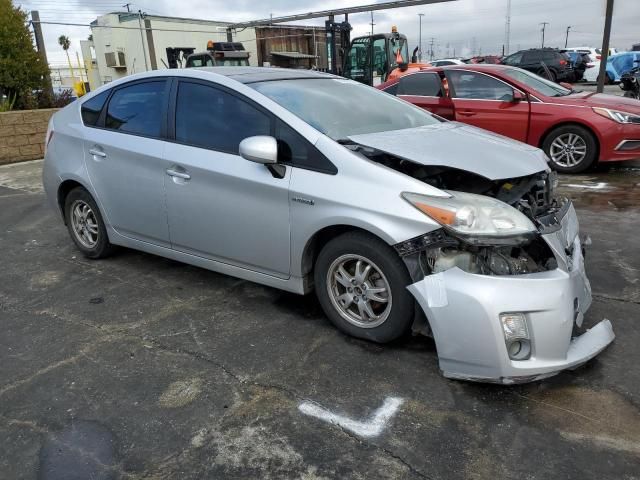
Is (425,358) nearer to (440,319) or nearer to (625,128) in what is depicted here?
(440,319)

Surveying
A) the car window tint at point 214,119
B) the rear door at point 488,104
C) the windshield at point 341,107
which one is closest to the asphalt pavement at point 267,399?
the car window tint at point 214,119

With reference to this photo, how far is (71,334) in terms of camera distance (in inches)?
141

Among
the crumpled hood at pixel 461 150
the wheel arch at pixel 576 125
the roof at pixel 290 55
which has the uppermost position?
the roof at pixel 290 55

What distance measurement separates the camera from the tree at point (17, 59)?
37.5 feet

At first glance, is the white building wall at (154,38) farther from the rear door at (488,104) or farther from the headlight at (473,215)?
the headlight at (473,215)

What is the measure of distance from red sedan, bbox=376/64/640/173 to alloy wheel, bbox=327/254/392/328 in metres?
5.28

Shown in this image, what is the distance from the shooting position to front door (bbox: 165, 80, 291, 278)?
11.3ft

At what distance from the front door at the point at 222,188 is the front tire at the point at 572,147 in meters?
5.30

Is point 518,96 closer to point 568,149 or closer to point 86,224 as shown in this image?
point 568,149

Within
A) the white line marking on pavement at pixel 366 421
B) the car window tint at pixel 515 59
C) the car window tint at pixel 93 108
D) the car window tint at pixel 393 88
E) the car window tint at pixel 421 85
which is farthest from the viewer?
the car window tint at pixel 515 59

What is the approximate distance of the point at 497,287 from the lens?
261 centimetres

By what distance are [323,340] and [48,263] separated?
3.02 metres

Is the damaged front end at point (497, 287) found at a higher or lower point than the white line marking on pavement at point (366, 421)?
higher

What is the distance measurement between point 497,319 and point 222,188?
6.32 ft
